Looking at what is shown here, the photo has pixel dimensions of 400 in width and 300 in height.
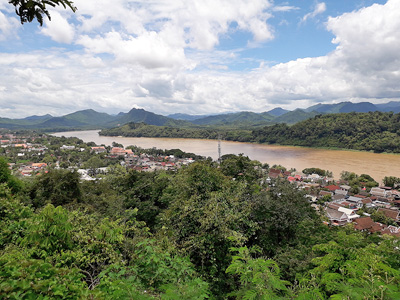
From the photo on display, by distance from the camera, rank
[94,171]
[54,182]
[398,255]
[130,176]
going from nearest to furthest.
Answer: [398,255] < [54,182] < [130,176] < [94,171]

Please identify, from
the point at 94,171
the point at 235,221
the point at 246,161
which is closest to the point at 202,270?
the point at 235,221

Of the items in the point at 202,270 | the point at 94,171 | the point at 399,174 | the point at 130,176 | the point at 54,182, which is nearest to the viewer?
the point at 202,270

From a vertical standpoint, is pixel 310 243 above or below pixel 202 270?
below

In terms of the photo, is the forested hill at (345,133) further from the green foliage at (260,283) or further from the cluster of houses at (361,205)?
the green foliage at (260,283)

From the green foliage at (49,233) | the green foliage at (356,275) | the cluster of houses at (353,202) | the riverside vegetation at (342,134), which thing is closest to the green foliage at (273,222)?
the green foliage at (356,275)

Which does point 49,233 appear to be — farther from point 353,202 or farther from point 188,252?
point 353,202

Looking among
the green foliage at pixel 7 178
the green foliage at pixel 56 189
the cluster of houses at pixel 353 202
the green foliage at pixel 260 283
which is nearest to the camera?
the green foliage at pixel 260 283

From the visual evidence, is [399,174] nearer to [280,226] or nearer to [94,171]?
[280,226]
